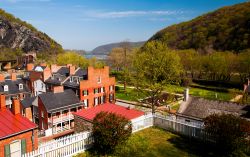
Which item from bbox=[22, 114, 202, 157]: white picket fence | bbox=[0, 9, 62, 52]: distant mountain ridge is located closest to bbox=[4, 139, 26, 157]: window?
bbox=[22, 114, 202, 157]: white picket fence

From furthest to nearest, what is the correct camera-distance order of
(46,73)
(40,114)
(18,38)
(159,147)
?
(18,38) → (46,73) → (40,114) → (159,147)

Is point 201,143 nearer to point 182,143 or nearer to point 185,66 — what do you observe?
point 182,143

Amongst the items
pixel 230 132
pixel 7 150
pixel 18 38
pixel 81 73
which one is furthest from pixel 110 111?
pixel 18 38

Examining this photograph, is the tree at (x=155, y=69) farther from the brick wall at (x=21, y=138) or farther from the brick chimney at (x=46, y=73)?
the brick chimney at (x=46, y=73)

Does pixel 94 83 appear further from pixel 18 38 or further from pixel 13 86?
pixel 18 38

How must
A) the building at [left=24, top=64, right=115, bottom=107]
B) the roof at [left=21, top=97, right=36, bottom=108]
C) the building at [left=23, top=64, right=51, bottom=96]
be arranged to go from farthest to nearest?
1. the building at [left=23, top=64, right=51, bottom=96]
2. the building at [left=24, top=64, right=115, bottom=107]
3. the roof at [left=21, top=97, right=36, bottom=108]

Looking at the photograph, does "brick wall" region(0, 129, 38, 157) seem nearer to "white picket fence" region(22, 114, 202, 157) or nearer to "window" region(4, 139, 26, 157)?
"window" region(4, 139, 26, 157)
